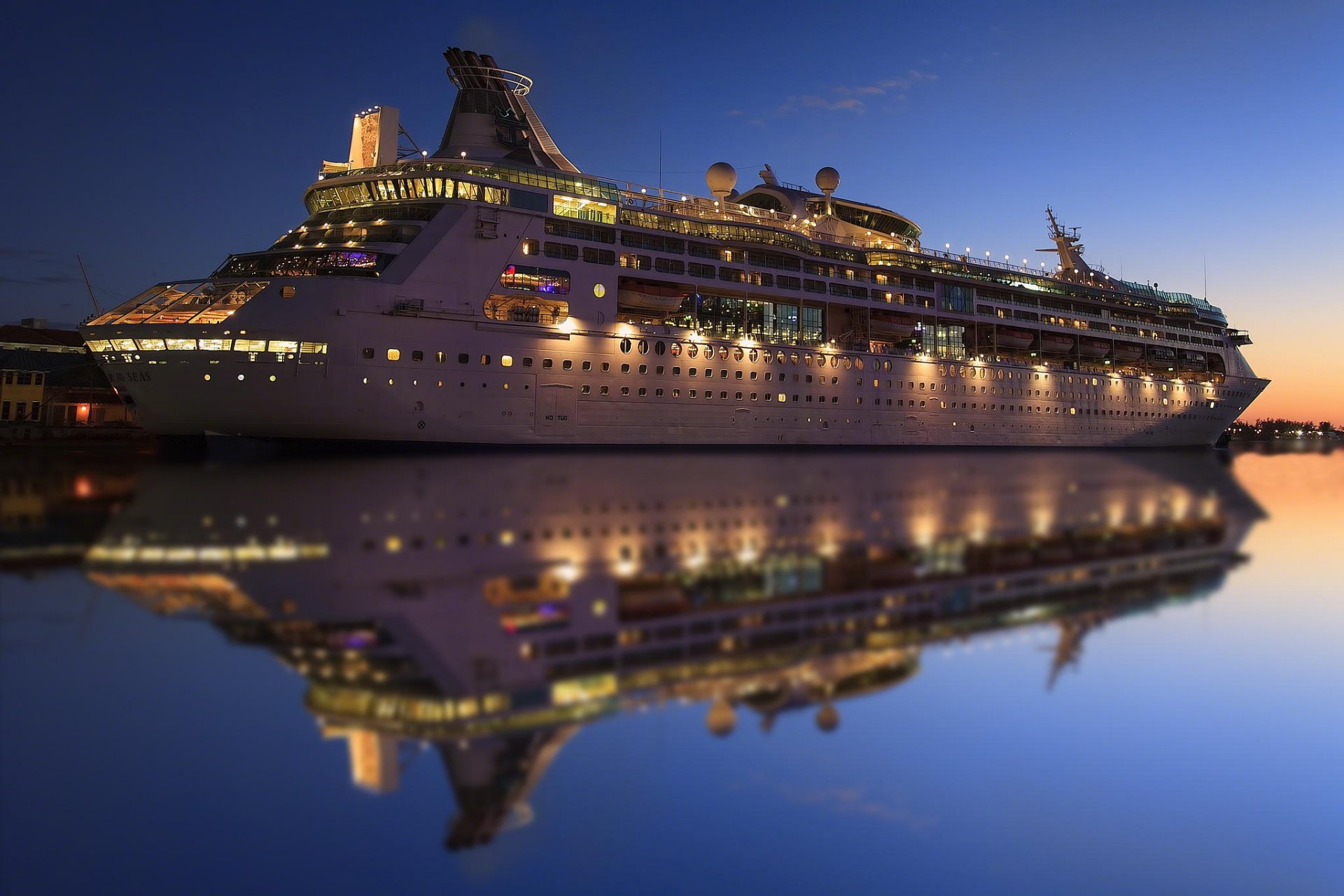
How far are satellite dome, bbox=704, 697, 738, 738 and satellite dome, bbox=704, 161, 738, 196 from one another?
47774mm

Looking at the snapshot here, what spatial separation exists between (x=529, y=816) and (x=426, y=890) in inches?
19.3

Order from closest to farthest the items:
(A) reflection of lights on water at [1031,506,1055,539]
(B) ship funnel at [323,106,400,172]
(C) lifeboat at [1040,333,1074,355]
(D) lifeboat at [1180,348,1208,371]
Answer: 1. (A) reflection of lights on water at [1031,506,1055,539]
2. (B) ship funnel at [323,106,400,172]
3. (C) lifeboat at [1040,333,1074,355]
4. (D) lifeboat at [1180,348,1208,371]

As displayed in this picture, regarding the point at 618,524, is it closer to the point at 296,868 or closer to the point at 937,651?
the point at 937,651

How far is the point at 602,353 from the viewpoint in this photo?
121ft

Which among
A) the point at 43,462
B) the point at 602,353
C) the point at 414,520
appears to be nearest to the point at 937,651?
the point at 414,520

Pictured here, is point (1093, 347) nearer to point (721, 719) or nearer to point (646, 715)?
point (721, 719)

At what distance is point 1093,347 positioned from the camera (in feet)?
205

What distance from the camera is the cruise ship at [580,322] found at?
2977cm

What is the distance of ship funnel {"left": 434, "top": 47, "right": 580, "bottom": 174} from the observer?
3981 cm

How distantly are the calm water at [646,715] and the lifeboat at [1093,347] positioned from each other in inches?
2320

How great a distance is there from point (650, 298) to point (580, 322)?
504 cm

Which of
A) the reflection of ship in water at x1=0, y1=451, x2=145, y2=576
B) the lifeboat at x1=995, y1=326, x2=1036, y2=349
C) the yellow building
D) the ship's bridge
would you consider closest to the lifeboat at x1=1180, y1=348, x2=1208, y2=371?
the lifeboat at x1=995, y1=326, x2=1036, y2=349

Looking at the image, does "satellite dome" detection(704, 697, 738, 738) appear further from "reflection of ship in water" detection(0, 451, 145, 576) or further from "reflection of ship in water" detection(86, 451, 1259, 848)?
"reflection of ship in water" detection(0, 451, 145, 576)

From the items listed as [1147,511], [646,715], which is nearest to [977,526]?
[1147,511]
